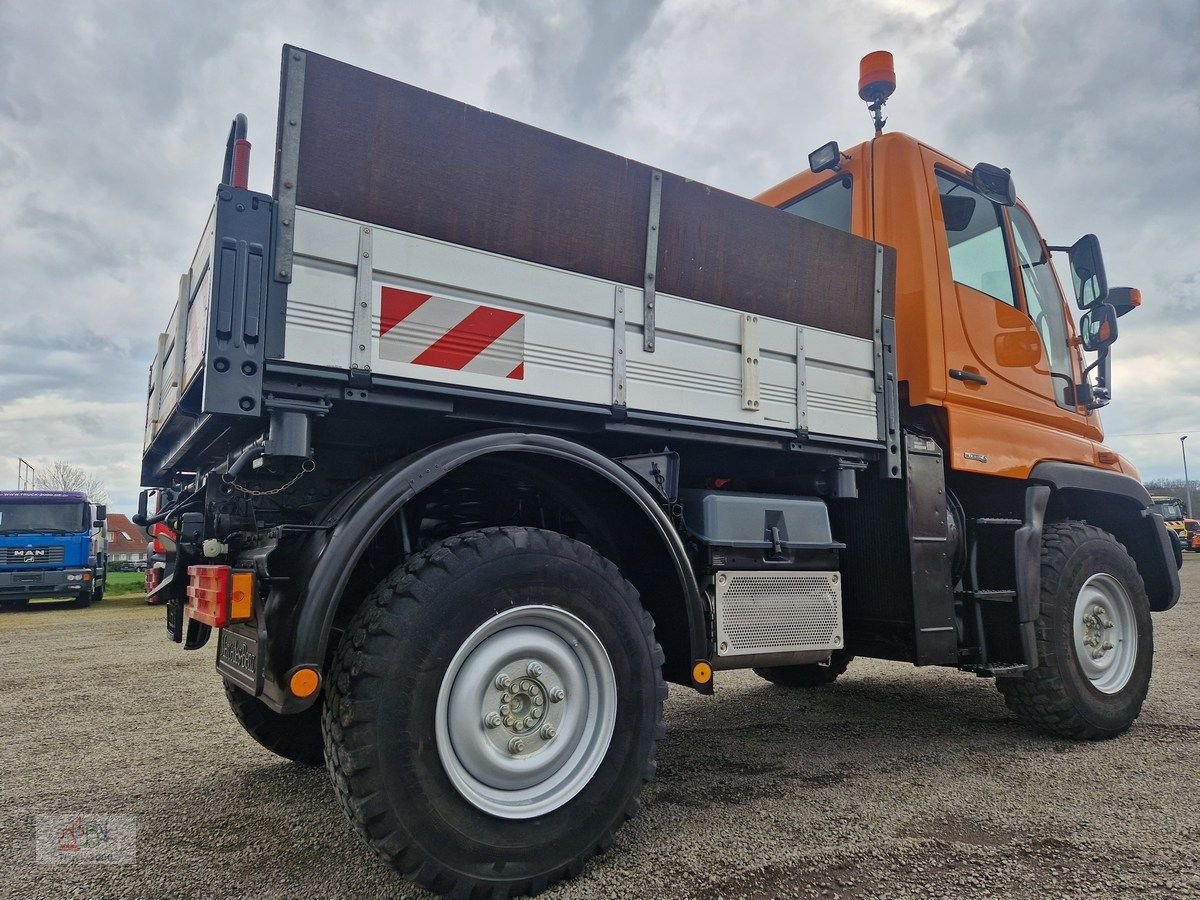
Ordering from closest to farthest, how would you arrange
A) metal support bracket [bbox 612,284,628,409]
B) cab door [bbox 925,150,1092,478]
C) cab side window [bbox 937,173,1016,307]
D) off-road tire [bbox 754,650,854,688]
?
1. metal support bracket [bbox 612,284,628,409]
2. cab door [bbox 925,150,1092,478]
3. cab side window [bbox 937,173,1016,307]
4. off-road tire [bbox 754,650,854,688]

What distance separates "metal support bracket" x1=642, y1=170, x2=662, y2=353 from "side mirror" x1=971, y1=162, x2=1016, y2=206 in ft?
7.90

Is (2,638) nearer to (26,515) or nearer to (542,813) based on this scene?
(26,515)

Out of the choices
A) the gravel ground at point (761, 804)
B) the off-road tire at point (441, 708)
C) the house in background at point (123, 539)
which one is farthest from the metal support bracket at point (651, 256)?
the house in background at point (123, 539)

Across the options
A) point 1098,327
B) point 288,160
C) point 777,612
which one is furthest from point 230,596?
point 1098,327

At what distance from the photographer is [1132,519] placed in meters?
5.24

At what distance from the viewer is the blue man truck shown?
16031 millimetres

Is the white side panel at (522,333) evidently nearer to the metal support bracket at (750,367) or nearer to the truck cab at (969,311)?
the metal support bracket at (750,367)

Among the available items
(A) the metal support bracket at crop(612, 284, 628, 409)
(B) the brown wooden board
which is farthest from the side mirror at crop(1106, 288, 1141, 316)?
(A) the metal support bracket at crop(612, 284, 628, 409)

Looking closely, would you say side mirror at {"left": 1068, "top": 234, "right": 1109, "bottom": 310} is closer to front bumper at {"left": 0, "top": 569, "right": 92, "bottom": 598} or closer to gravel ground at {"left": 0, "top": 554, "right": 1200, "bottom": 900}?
gravel ground at {"left": 0, "top": 554, "right": 1200, "bottom": 900}

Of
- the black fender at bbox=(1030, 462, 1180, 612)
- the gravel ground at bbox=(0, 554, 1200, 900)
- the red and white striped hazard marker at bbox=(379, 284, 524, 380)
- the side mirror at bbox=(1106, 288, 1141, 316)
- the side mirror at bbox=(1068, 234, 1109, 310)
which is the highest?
the side mirror at bbox=(1068, 234, 1109, 310)

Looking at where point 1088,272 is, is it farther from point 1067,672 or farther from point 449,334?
point 449,334

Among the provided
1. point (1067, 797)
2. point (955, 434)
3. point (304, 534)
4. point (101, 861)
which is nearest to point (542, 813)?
point (304, 534)

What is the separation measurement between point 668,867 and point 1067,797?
194 centimetres

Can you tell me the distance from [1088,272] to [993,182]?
1048 mm
